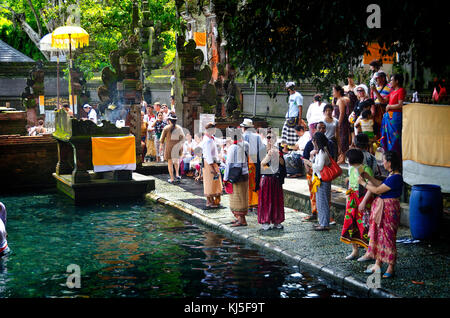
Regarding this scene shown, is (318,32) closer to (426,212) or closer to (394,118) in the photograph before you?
(394,118)

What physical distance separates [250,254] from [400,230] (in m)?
2.87

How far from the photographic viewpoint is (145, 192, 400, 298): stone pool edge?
321 inches

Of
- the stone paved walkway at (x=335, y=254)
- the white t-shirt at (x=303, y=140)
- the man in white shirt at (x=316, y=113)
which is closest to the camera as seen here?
the stone paved walkway at (x=335, y=254)

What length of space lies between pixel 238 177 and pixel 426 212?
138 inches

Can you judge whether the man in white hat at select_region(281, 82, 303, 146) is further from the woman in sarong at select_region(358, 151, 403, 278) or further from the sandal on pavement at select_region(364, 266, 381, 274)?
the sandal on pavement at select_region(364, 266, 381, 274)

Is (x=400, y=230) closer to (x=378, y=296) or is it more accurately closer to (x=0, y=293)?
(x=378, y=296)

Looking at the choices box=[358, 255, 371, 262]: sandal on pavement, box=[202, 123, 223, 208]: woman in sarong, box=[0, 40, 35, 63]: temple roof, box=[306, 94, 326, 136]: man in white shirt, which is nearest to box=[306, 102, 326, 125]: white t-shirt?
box=[306, 94, 326, 136]: man in white shirt

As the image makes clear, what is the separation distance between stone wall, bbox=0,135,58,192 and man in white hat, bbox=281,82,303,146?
22.2ft

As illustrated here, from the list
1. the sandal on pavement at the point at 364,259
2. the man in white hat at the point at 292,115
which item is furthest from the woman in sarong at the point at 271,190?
the man in white hat at the point at 292,115

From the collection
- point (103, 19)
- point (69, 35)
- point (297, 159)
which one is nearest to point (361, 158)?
point (297, 159)

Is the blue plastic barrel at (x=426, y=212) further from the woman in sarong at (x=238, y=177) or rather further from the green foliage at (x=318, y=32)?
the woman in sarong at (x=238, y=177)

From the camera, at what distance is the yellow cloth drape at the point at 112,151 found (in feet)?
51.5

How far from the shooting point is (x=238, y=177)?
39.5 feet
